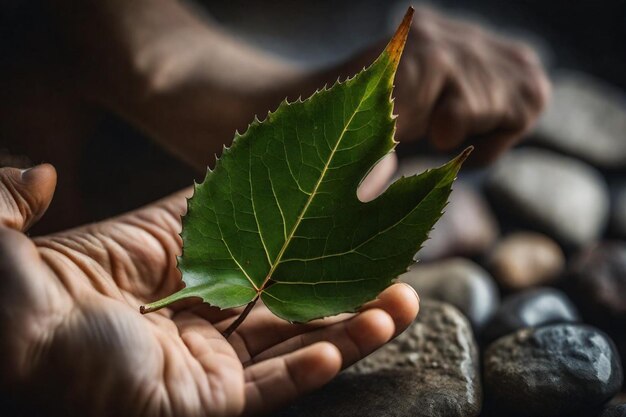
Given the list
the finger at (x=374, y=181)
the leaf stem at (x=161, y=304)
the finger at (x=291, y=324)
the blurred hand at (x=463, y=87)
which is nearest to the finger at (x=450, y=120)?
the blurred hand at (x=463, y=87)

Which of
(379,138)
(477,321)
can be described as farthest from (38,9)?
(477,321)

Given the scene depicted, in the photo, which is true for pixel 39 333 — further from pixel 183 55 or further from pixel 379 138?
pixel 183 55

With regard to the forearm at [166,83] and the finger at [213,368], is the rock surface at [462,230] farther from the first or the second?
the finger at [213,368]

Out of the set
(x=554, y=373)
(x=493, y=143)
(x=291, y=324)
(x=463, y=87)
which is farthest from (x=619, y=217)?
(x=291, y=324)

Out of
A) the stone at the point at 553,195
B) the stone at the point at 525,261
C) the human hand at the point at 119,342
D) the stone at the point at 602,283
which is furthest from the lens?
the stone at the point at 553,195

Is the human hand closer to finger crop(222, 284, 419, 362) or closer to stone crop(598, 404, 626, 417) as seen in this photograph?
finger crop(222, 284, 419, 362)

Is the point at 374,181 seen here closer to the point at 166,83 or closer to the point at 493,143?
the point at 493,143
